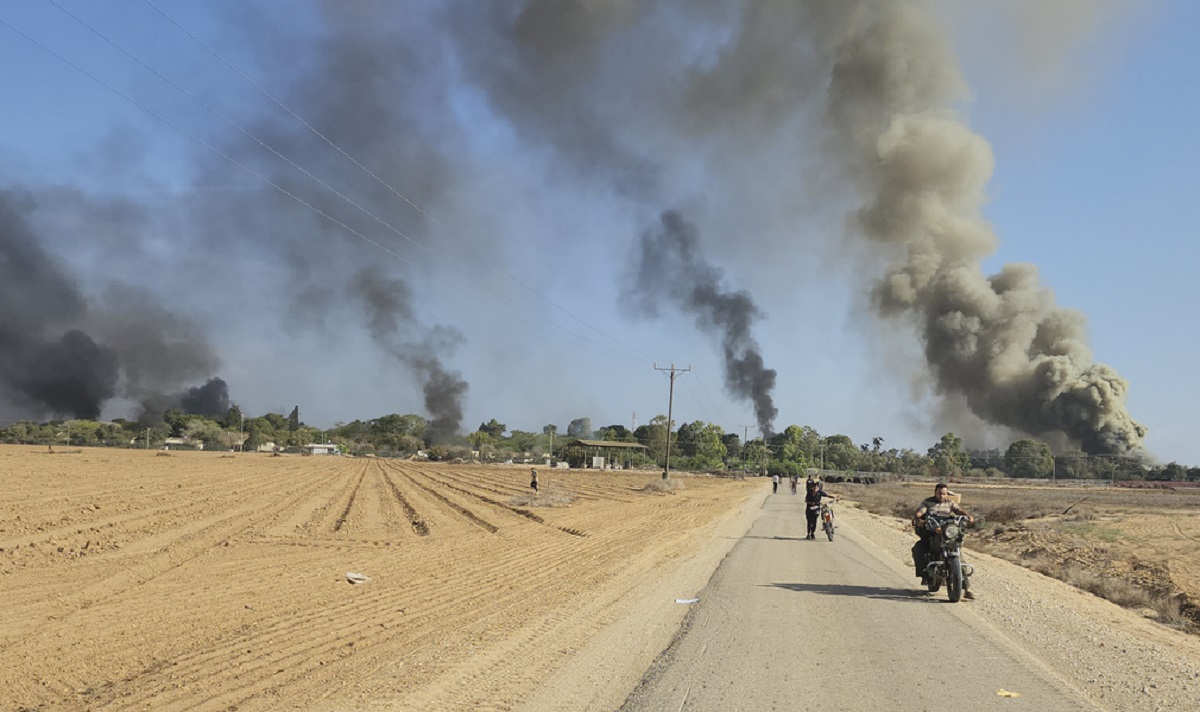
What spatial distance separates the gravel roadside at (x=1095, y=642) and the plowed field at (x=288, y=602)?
4.54 m

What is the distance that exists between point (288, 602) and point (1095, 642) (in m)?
9.24

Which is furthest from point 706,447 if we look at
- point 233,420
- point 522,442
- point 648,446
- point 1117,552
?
point 1117,552

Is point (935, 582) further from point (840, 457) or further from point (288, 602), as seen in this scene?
point (840, 457)

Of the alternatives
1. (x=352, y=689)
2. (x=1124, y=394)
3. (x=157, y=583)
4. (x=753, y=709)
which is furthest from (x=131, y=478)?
(x=1124, y=394)

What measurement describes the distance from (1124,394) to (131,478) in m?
99.5

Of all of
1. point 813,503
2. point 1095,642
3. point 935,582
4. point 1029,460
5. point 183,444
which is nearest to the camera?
point 1095,642

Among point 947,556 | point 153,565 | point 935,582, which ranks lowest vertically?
point 153,565

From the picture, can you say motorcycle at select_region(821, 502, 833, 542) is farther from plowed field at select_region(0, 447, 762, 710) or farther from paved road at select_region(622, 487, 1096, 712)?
paved road at select_region(622, 487, 1096, 712)

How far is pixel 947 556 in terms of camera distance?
11.0 m

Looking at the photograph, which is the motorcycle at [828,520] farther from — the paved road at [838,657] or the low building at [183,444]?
the low building at [183,444]

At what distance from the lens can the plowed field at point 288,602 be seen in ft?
20.6

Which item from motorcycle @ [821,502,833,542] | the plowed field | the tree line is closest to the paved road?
the plowed field

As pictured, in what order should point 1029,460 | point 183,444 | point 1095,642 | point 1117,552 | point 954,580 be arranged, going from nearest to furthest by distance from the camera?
point 1095,642 < point 954,580 < point 1117,552 < point 183,444 < point 1029,460

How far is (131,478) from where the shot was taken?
109 ft
